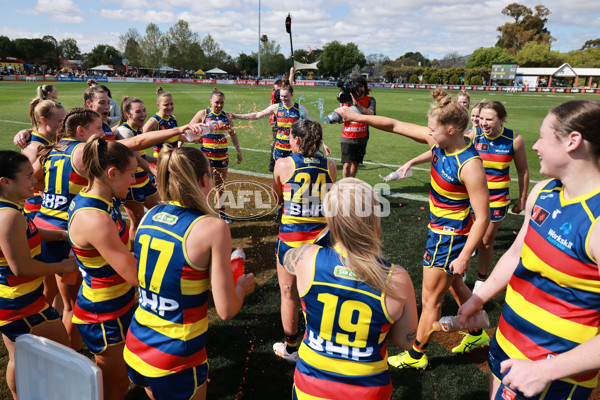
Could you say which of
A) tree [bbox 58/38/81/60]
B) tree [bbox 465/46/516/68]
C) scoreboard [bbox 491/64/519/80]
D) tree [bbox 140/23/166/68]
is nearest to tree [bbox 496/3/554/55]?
tree [bbox 465/46/516/68]

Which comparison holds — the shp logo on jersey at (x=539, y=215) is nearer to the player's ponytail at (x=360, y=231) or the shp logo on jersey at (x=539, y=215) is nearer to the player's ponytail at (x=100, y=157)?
the player's ponytail at (x=360, y=231)

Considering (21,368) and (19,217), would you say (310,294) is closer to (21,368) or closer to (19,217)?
(21,368)

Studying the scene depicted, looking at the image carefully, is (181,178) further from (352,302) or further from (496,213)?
(496,213)

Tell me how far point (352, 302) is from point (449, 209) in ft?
6.56

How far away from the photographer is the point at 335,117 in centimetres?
367

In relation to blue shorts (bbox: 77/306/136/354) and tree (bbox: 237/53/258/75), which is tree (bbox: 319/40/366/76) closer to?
tree (bbox: 237/53/258/75)

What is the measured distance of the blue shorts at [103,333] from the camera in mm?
2609

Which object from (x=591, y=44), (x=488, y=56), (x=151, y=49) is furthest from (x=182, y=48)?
(x=591, y=44)

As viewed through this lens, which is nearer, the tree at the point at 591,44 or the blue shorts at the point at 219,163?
the blue shorts at the point at 219,163

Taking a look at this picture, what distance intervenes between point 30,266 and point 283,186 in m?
2.21

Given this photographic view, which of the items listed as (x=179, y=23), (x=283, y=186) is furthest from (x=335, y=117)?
(x=179, y=23)

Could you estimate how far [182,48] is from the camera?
9925cm

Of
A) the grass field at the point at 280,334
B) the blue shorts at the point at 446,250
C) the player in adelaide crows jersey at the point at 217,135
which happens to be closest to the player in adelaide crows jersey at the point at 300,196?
the grass field at the point at 280,334

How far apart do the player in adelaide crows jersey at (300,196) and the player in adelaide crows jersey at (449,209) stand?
51 centimetres
